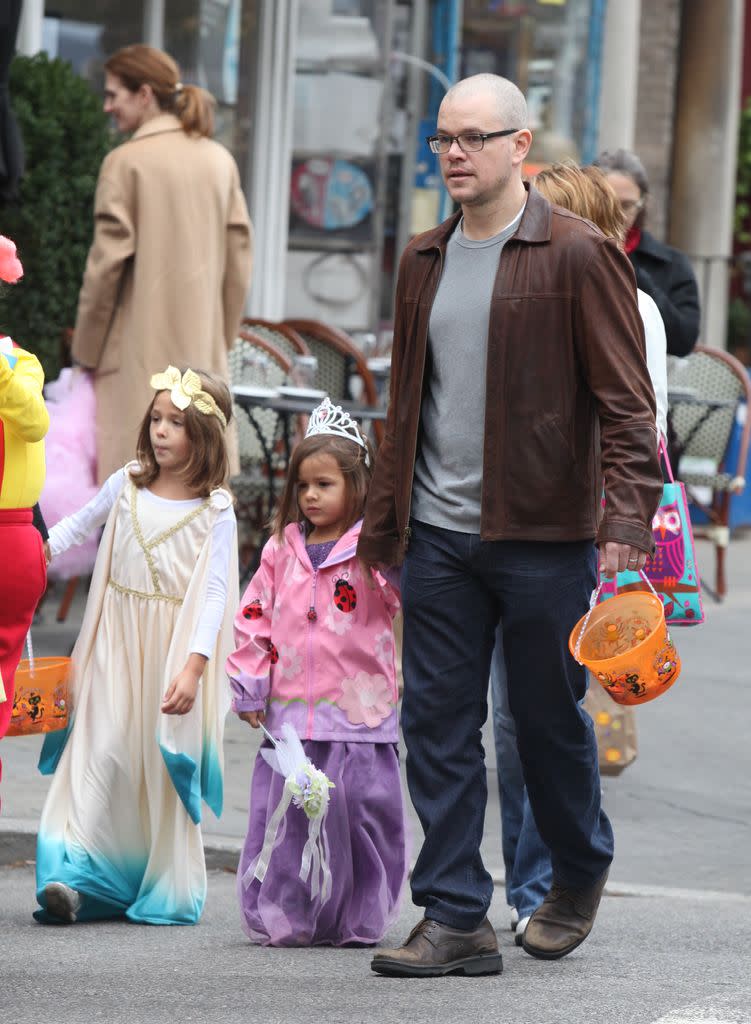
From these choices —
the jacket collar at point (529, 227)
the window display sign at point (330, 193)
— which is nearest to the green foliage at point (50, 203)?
the window display sign at point (330, 193)

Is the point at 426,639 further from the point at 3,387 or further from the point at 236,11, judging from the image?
the point at 236,11

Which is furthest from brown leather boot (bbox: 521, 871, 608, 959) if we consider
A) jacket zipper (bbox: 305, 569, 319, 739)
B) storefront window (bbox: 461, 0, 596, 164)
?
storefront window (bbox: 461, 0, 596, 164)

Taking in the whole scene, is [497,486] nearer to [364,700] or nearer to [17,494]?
[364,700]

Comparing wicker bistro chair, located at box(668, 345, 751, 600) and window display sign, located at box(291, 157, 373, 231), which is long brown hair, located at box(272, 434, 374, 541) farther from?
window display sign, located at box(291, 157, 373, 231)

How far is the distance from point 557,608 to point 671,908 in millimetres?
1482

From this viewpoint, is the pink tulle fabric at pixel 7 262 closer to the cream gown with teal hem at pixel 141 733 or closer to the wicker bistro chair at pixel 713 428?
the cream gown with teal hem at pixel 141 733

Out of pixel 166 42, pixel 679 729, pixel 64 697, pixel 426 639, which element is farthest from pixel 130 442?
pixel 166 42

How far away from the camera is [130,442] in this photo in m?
7.55

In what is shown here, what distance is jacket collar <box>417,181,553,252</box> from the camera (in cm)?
422

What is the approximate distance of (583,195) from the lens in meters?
4.84

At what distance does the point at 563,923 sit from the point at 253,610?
40.2 inches

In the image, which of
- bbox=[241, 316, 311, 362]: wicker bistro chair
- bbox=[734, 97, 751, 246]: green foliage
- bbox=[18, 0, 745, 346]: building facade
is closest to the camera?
bbox=[241, 316, 311, 362]: wicker bistro chair

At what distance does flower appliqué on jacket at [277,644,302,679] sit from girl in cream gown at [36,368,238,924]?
0.18 m

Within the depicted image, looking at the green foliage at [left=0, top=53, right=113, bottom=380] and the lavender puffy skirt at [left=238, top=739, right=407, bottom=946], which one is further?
the green foliage at [left=0, top=53, right=113, bottom=380]
